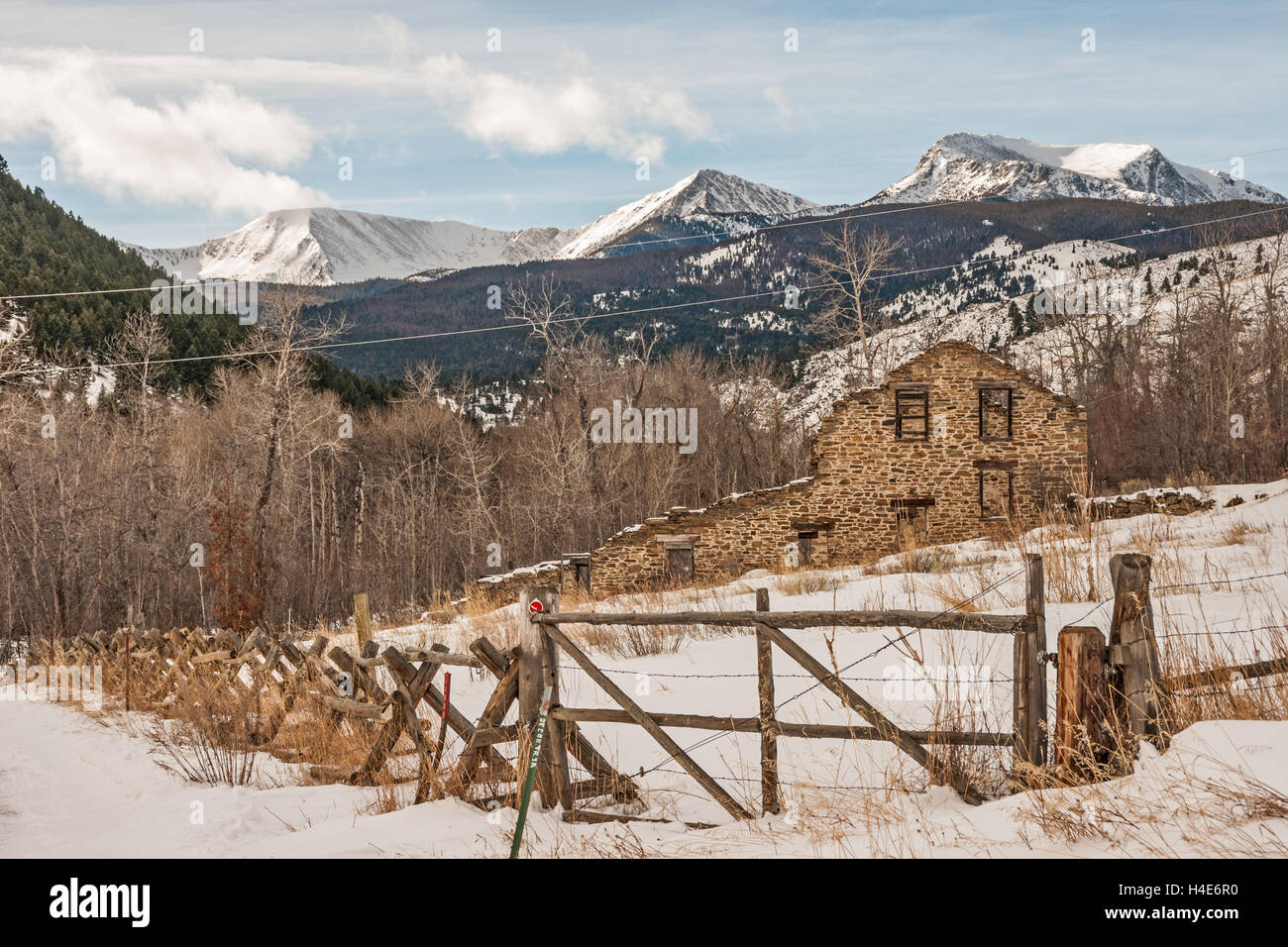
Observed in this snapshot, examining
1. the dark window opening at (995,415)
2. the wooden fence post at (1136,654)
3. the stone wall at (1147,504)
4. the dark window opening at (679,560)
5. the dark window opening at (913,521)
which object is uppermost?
the dark window opening at (995,415)

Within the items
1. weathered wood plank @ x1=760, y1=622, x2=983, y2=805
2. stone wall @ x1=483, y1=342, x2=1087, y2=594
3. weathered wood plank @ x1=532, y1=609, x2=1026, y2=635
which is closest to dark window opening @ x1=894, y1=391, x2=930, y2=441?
stone wall @ x1=483, y1=342, x2=1087, y2=594

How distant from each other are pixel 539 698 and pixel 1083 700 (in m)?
3.96

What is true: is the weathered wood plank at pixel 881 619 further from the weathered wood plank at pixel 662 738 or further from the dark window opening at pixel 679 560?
the dark window opening at pixel 679 560

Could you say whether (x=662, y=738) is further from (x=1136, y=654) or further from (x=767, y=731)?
(x=1136, y=654)

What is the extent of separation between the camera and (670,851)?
614cm

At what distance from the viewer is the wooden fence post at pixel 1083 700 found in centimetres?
601

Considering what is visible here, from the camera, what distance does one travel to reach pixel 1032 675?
6.37 metres

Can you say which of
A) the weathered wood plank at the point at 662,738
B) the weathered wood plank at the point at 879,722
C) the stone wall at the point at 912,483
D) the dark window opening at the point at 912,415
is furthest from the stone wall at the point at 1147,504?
the weathered wood plank at the point at 662,738

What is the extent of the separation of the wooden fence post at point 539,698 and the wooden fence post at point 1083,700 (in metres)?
3.66

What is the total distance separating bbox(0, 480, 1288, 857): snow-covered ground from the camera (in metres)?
5.22

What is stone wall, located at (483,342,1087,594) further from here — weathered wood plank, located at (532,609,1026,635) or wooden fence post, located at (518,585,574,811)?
weathered wood plank, located at (532,609,1026,635)

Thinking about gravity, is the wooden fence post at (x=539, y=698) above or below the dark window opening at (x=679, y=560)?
above

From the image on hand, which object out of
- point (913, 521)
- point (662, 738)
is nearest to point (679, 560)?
point (913, 521)

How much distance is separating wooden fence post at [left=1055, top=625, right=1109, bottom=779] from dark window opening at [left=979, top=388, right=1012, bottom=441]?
23497mm
